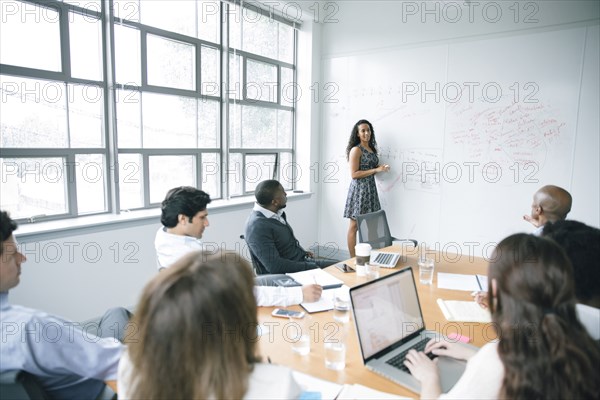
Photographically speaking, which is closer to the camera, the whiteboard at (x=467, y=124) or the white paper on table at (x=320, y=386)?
the white paper on table at (x=320, y=386)

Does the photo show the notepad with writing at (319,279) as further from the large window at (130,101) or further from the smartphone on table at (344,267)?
the large window at (130,101)

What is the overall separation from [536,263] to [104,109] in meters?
3.19

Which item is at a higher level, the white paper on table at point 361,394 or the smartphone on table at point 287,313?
the smartphone on table at point 287,313

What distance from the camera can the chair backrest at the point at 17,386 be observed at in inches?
39.1

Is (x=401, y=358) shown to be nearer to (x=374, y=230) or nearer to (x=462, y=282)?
(x=462, y=282)

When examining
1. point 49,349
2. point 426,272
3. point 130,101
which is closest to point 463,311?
point 426,272

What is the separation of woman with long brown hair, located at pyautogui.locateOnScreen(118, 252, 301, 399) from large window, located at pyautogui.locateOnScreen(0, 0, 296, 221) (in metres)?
2.57

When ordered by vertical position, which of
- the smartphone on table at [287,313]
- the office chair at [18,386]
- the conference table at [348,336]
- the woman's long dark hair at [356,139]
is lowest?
the conference table at [348,336]

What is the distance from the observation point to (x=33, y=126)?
286 centimetres

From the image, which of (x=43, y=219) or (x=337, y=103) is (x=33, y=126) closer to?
(x=43, y=219)

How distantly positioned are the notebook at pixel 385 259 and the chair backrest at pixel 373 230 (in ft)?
1.14

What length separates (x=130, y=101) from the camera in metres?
3.40

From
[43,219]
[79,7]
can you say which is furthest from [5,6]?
[43,219]

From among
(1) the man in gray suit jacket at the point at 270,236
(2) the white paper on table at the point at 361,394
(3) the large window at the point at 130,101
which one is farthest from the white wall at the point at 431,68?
(2) the white paper on table at the point at 361,394
